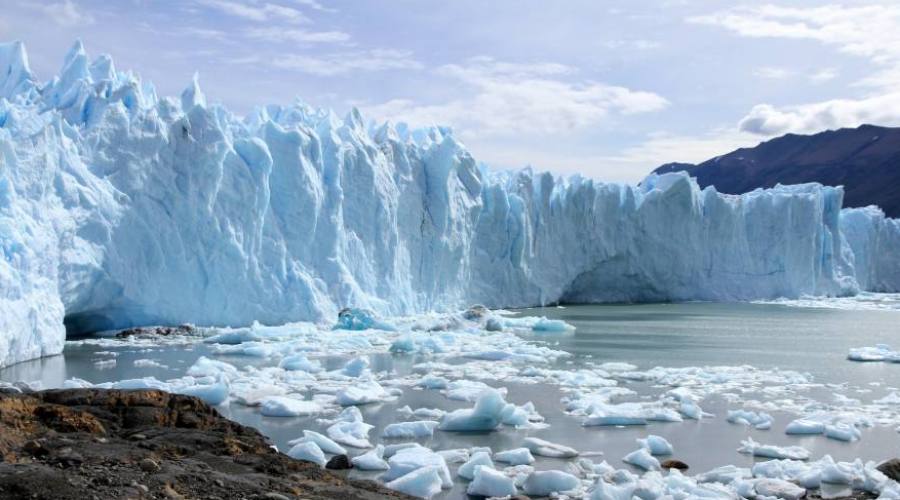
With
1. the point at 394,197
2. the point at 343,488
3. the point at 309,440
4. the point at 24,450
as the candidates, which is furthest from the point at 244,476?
the point at 394,197

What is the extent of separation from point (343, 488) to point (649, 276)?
2595cm

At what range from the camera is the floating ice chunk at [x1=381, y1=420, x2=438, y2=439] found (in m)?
7.37

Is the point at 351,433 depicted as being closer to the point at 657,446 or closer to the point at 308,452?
the point at 308,452

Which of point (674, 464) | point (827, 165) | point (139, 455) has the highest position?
point (827, 165)

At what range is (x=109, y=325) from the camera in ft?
49.2

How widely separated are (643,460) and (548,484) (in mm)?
1125

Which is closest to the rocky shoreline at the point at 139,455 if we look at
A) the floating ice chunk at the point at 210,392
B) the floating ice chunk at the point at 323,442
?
the floating ice chunk at the point at 323,442

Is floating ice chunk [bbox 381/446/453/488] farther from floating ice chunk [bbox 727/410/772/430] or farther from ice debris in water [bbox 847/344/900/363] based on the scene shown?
ice debris in water [bbox 847/344/900/363]

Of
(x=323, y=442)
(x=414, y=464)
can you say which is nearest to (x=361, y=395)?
(x=323, y=442)

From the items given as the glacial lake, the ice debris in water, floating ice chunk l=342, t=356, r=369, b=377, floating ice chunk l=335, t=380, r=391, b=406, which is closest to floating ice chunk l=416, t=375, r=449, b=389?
the glacial lake

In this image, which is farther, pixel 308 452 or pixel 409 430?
pixel 409 430

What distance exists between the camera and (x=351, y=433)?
7270 millimetres

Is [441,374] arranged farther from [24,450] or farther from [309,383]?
[24,450]

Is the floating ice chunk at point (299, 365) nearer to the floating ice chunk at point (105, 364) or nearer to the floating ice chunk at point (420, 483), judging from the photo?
the floating ice chunk at point (105, 364)
